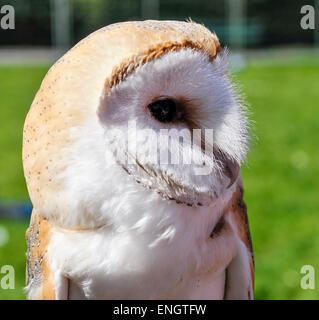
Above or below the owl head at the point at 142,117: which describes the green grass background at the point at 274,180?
below

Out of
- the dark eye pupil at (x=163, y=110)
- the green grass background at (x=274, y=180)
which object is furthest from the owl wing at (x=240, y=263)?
the dark eye pupil at (x=163, y=110)

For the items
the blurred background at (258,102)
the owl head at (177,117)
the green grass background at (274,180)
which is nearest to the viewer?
the owl head at (177,117)

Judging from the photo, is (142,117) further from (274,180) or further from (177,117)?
(274,180)

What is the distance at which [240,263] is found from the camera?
97 cm

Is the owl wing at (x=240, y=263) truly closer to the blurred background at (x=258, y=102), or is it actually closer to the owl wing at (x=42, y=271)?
the blurred background at (x=258, y=102)

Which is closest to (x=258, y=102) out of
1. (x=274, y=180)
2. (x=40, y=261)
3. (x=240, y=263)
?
(x=274, y=180)

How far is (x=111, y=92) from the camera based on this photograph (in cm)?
75

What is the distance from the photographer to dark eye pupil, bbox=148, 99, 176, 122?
0.77m

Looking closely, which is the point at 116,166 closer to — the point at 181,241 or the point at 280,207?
the point at 181,241

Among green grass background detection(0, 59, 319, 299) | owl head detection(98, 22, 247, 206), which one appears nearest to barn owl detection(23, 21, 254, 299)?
owl head detection(98, 22, 247, 206)

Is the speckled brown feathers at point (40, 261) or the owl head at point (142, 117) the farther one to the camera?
the speckled brown feathers at point (40, 261)

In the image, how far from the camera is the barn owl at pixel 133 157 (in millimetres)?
761

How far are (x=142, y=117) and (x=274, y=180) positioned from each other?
339 centimetres
